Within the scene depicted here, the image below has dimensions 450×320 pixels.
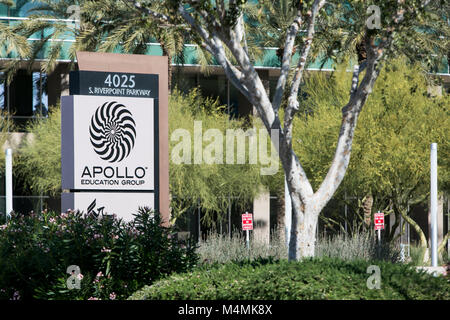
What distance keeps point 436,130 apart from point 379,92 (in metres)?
2.33

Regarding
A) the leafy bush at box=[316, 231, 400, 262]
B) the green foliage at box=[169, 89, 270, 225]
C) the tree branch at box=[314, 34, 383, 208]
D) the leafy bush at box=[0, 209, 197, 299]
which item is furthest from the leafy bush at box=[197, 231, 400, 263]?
the green foliage at box=[169, 89, 270, 225]

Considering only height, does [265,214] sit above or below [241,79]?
below

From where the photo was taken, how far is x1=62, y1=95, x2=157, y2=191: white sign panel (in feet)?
46.8

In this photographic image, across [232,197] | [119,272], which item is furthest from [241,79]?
[232,197]

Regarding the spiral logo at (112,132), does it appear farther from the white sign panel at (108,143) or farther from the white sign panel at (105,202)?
the white sign panel at (105,202)

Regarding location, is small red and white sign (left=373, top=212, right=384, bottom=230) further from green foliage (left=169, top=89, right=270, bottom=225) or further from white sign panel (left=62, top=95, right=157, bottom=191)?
white sign panel (left=62, top=95, right=157, bottom=191)

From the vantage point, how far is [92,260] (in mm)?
10195

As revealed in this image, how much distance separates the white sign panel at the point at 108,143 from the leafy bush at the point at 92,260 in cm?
346

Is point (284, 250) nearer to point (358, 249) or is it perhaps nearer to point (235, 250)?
point (235, 250)

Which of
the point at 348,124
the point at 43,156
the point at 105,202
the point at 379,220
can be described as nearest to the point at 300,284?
the point at 348,124

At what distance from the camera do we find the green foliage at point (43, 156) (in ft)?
106

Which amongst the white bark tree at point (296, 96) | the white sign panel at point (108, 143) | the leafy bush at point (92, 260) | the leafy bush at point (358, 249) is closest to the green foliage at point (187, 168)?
the leafy bush at point (358, 249)

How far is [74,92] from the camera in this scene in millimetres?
14570

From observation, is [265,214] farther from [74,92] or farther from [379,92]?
[74,92]
